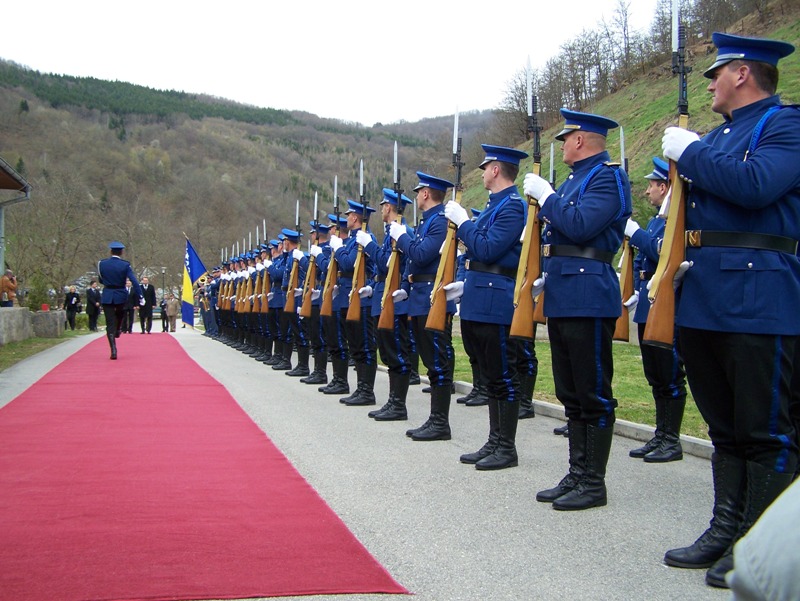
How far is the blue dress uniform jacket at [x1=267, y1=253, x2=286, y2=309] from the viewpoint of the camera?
14242mm

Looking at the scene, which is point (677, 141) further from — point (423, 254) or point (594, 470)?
point (423, 254)

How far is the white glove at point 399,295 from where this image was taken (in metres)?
7.89

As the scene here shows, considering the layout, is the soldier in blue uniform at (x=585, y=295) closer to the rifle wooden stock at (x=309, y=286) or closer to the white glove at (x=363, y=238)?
the white glove at (x=363, y=238)

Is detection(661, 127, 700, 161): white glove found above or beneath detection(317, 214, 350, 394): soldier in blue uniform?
above

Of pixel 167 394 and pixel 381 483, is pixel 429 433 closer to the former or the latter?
pixel 381 483

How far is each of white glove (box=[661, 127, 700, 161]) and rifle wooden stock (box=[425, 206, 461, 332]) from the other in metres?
2.85

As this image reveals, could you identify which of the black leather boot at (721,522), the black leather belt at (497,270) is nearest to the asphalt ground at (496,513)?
the black leather boot at (721,522)

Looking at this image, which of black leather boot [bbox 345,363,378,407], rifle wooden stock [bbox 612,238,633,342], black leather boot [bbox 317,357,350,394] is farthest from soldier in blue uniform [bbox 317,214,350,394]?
rifle wooden stock [bbox 612,238,633,342]

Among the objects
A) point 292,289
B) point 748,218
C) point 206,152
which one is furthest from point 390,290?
point 206,152

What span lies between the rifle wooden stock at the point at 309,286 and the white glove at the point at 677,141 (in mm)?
7939

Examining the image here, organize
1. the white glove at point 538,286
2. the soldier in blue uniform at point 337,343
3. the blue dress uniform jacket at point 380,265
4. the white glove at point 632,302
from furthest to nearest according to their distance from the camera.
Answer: the soldier in blue uniform at point 337,343
the blue dress uniform jacket at point 380,265
the white glove at point 632,302
the white glove at point 538,286

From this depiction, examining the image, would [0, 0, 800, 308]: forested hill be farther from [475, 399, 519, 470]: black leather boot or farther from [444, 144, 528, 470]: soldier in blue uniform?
[475, 399, 519, 470]: black leather boot

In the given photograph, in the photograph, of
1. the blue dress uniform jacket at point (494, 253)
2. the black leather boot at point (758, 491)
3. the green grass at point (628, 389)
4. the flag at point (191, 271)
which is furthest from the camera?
the flag at point (191, 271)

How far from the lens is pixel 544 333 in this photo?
679 inches
